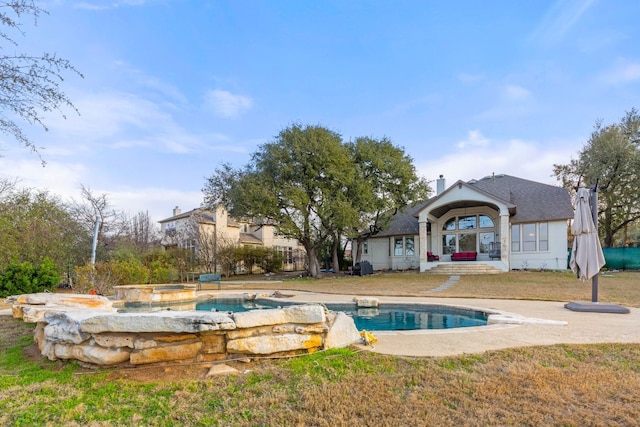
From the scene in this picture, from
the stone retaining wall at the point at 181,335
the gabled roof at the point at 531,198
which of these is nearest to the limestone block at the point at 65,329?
the stone retaining wall at the point at 181,335

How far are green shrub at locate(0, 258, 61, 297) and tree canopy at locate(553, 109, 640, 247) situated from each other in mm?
28538

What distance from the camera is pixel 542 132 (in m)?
16.5

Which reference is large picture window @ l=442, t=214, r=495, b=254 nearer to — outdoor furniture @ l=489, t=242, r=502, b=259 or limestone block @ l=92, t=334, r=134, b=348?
outdoor furniture @ l=489, t=242, r=502, b=259

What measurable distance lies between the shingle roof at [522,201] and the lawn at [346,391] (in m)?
18.0

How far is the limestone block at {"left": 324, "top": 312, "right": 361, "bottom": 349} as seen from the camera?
4582 mm

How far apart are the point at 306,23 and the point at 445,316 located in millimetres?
10419

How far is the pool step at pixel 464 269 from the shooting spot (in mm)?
19734

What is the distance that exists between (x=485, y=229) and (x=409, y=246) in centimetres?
515

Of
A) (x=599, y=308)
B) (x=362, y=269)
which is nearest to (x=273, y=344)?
(x=599, y=308)

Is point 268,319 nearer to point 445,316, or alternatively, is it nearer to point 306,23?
point 445,316

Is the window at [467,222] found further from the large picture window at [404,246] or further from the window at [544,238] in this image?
the window at [544,238]

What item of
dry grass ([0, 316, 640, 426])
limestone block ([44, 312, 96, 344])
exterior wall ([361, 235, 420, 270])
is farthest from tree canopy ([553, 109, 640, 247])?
limestone block ([44, 312, 96, 344])

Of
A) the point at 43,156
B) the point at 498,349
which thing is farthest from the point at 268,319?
the point at 43,156

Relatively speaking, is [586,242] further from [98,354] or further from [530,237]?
[530,237]
